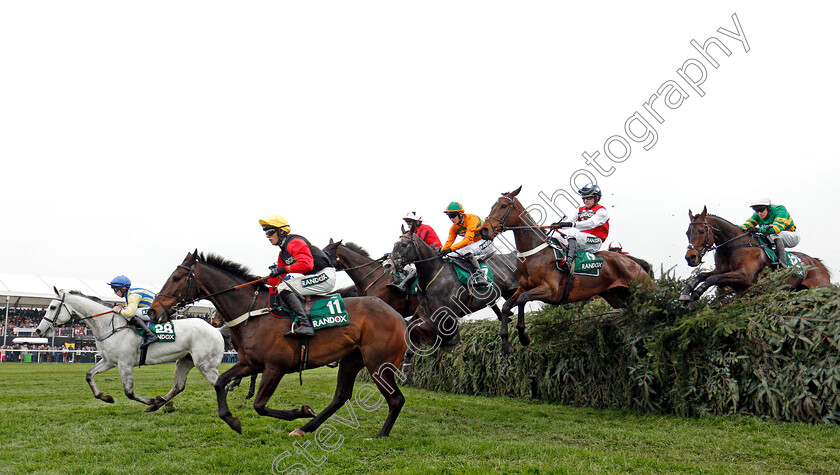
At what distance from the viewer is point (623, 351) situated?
858 centimetres

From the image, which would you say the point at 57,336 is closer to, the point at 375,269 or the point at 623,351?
the point at 375,269

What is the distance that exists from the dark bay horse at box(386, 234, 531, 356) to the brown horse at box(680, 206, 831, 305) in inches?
106

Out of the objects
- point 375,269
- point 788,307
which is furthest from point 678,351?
point 375,269

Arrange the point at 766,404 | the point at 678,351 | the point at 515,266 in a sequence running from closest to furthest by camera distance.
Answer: the point at 766,404, the point at 678,351, the point at 515,266

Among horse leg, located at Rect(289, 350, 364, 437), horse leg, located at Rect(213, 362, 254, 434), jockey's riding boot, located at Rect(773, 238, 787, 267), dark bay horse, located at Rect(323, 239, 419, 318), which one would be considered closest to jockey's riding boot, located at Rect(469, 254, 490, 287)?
dark bay horse, located at Rect(323, 239, 419, 318)

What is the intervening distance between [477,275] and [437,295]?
689 mm

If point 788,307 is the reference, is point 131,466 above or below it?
below

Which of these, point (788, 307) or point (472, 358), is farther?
point (472, 358)

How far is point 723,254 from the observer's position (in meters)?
8.88

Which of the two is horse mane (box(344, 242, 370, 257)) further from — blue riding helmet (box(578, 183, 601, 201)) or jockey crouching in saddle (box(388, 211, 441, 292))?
blue riding helmet (box(578, 183, 601, 201))

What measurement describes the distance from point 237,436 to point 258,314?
135 cm

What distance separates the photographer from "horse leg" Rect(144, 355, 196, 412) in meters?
8.40

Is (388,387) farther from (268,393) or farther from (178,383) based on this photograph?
(178,383)

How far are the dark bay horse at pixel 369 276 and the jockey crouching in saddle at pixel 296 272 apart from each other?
2.27 metres
